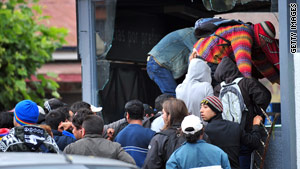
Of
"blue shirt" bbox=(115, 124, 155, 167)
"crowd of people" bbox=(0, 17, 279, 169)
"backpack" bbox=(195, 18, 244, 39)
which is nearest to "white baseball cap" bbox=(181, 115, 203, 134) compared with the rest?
"crowd of people" bbox=(0, 17, 279, 169)

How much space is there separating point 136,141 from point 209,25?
2.60 m

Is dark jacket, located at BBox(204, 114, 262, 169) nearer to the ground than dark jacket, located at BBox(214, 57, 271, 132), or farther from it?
nearer to the ground

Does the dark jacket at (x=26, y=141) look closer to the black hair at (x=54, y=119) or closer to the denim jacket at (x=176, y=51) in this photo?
the black hair at (x=54, y=119)

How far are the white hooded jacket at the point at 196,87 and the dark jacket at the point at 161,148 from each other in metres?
1.39

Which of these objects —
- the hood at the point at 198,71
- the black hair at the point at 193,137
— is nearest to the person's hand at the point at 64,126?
the hood at the point at 198,71

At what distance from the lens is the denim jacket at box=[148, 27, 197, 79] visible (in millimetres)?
9266

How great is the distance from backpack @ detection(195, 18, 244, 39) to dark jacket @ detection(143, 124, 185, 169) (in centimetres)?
262

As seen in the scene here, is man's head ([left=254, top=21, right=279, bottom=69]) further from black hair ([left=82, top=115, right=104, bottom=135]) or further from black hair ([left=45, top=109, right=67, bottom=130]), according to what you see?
black hair ([left=82, top=115, right=104, bottom=135])

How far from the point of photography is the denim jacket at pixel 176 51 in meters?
9.27

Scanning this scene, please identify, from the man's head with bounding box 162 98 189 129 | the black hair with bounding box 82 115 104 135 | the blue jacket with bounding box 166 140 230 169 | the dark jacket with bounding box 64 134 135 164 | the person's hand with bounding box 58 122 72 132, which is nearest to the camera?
the blue jacket with bounding box 166 140 230 169

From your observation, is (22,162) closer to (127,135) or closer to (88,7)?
(127,135)

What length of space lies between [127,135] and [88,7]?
3.23m

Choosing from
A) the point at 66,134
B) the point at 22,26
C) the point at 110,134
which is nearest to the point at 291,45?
the point at 110,134

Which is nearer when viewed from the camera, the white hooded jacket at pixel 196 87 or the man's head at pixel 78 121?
the man's head at pixel 78 121
